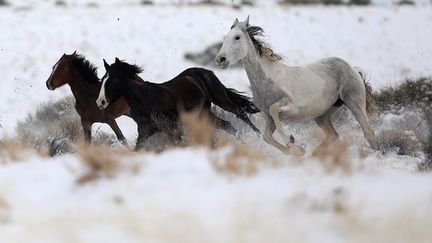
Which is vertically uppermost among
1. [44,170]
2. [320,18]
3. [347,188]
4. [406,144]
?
[347,188]

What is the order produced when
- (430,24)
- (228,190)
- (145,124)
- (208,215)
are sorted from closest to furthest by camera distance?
(208,215) < (228,190) < (145,124) < (430,24)

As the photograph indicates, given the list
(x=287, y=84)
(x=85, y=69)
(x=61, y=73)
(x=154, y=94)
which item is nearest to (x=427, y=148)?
(x=287, y=84)

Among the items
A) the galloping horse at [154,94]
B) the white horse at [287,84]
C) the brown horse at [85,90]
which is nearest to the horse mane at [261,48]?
the white horse at [287,84]

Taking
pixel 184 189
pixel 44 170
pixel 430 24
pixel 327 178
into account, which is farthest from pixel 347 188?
pixel 430 24

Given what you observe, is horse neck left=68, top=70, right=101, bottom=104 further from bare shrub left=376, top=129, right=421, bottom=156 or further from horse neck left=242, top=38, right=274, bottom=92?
bare shrub left=376, top=129, right=421, bottom=156

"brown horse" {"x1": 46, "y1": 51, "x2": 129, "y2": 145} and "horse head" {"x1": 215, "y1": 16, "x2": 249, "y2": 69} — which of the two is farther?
"brown horse" {"x1": 46, "y1": 51, "x2": 129, "y2": 145}

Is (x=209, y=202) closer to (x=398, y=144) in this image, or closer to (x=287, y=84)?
(x=287, y=84)

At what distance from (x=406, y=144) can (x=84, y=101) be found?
4280 mm

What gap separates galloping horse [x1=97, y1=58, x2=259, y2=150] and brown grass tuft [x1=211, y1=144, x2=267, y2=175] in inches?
135

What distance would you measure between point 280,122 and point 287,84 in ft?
1.61

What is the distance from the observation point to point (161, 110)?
7984 mm

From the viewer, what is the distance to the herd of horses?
730cm

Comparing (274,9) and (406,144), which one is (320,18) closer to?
(274,9)

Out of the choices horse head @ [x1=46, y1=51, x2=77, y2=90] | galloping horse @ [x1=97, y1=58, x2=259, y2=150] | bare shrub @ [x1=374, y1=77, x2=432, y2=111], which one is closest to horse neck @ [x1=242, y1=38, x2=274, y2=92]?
galloping horse @ [x1=97, y1=58, x2=259, y2=150]
